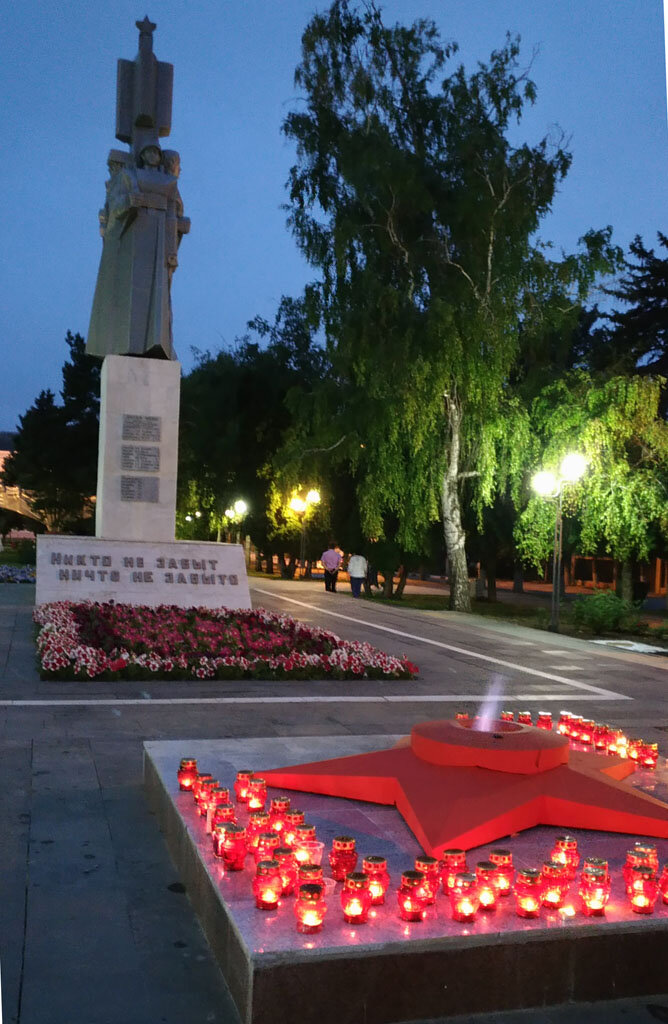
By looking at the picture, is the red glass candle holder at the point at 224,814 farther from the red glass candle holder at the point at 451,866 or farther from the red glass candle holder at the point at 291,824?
the red glass candle holder at the point at 451,866

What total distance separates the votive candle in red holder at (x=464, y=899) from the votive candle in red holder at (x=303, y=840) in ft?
2.11

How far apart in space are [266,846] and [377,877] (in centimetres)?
56

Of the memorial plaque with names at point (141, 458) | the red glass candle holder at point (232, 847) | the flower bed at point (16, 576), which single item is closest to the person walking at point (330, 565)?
the flower bed at point (16, 576)

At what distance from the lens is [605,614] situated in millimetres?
17484

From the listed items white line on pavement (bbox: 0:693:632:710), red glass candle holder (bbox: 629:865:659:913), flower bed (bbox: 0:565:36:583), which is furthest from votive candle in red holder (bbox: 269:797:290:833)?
flower bed (bbox: 0:565:36:583)

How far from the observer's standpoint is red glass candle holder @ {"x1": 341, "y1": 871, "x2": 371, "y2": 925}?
3053 millimetres

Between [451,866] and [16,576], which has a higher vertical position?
[16,576]

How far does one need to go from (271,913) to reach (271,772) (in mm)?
1563

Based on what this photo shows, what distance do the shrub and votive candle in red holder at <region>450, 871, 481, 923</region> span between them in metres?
15.0

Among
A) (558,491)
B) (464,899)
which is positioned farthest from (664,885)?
(558,491)

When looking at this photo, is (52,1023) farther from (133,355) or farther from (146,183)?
(146,183)

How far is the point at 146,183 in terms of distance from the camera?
16.1 meters

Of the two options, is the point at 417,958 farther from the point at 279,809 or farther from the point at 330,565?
the point at 330,565

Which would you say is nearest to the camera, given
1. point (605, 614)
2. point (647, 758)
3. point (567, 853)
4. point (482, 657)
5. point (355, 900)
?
point (355, 900)
